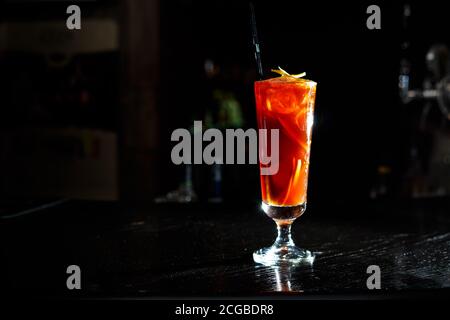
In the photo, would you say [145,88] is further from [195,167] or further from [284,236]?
[284,236]

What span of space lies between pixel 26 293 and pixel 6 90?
4.11 meters

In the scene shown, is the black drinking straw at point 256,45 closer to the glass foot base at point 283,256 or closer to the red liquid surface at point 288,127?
the red liquid surface at point 288,127

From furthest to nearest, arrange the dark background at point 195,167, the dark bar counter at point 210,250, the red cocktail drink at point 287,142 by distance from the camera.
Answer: the red cocktail drink at point 287,142, the dark background at point 195,167, the dark bar counter at point 210,250

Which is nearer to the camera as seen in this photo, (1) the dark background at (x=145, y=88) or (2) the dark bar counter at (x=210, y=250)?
(2) the dark bar counter at (x=210, y=250)

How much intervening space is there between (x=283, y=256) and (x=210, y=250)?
0.52ft

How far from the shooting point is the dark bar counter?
34.4 inches

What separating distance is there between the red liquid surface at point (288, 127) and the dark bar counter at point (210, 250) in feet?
0.43

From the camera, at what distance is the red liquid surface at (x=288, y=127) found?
3.75 feet

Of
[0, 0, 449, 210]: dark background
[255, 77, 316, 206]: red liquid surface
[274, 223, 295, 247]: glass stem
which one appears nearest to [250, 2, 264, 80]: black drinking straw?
[255, 77, 316, 206]: red liquid surface

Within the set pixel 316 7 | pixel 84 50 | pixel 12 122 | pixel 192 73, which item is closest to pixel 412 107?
pixel 192 73

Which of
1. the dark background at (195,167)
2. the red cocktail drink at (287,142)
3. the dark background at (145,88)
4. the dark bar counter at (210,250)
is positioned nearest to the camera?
the dark bar counter at (210,250)

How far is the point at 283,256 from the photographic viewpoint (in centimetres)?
110

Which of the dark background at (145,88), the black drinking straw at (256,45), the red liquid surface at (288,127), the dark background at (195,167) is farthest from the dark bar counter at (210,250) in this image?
the dark background at (145,88)

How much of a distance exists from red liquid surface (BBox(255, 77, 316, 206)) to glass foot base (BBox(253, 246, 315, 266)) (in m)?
0.09
